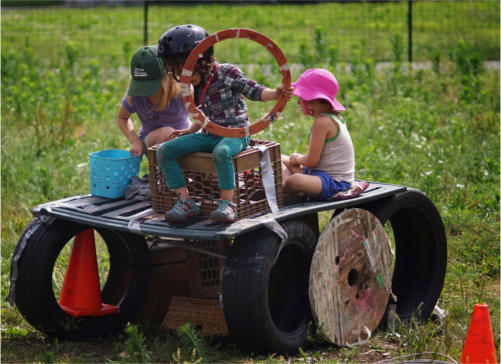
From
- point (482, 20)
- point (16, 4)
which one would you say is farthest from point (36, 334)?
point (16, 4)

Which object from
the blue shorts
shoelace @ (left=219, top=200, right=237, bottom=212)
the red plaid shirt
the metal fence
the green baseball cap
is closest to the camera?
shoelace @ (left=219, top=200, right=237, bottom=212)

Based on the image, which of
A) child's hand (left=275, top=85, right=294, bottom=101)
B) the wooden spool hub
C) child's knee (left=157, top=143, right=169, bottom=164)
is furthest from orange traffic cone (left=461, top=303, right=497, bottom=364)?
child's knee (left=157, top=143, right=169, bottom=164)

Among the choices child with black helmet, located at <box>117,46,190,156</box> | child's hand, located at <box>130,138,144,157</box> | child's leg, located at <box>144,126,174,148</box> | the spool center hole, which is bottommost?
the spool center hole

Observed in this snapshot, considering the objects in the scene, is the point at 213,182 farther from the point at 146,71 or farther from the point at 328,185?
the point at 146,71

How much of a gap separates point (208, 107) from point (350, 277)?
1.34 m

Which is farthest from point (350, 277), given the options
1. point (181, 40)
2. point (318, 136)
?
point (181, 40)

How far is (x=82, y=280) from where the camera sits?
15.7 feet

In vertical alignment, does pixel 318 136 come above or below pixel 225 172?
above

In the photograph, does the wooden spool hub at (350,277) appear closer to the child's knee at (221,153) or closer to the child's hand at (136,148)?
the child's knee at (221,153)

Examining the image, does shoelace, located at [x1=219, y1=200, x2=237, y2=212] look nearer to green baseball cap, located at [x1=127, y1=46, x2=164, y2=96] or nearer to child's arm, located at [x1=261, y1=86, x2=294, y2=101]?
child's arm, located at [x1=261, y1=86, x2=294, y2=101]

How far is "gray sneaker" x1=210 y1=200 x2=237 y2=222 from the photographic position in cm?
405

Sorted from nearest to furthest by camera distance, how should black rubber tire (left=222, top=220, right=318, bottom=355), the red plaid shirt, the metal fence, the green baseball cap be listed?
black rubber tire (left=222, top=220, right=318, bottom=355), the red plaid shirt, the green baseball cap, the metal fence

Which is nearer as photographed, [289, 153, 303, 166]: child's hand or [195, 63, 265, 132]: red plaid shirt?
[195, 63, 265, 132]: red plaid shirt

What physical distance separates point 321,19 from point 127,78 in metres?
7.94
